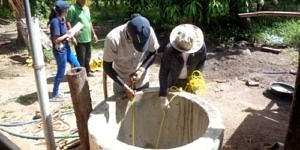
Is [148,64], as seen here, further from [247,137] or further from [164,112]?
[247,137]

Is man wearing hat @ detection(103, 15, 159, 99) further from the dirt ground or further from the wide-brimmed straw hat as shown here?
the dirt ground

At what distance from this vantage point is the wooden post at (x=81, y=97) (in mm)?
3867

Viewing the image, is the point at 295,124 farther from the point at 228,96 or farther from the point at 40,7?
the point at 40,7

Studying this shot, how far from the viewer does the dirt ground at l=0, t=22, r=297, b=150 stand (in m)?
5.21

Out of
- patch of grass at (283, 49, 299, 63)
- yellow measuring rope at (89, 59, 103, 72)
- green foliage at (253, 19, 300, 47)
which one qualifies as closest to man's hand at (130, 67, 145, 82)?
yellow measuring rope at (89, 59, 103, 72)

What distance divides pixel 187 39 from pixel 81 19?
10.1 ft

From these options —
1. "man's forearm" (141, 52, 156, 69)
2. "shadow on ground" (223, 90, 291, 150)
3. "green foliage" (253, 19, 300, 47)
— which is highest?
"man's forearm" (141, 52, 156, 69)

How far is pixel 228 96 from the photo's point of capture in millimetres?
6488

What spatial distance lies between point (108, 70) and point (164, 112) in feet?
2.91

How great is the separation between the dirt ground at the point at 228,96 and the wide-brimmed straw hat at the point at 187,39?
5.17ft

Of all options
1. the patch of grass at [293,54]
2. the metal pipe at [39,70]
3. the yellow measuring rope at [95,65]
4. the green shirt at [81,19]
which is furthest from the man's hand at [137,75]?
the patch of grass at [293,54]

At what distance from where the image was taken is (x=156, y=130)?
15.1 ft

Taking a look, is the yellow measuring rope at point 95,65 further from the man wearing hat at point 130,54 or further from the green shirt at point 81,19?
the man wearing hat at point 130,54

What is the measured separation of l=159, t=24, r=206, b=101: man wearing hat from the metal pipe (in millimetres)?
1220
